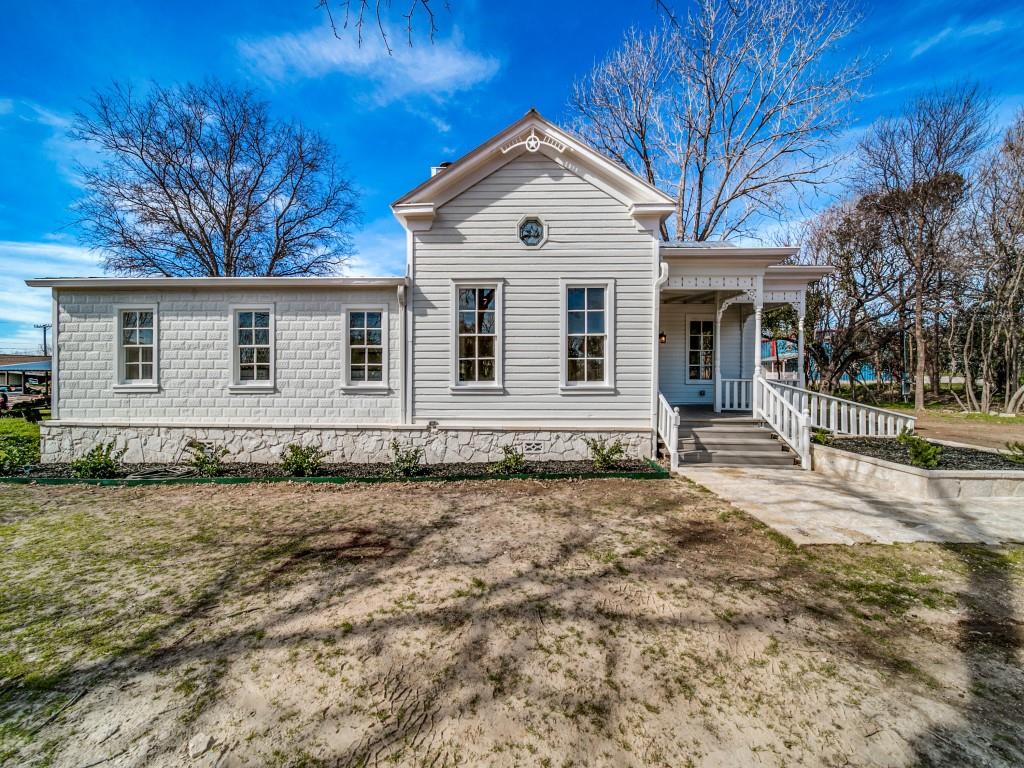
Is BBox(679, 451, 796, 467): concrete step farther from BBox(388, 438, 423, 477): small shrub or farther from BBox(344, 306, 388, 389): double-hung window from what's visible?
BBox(344, 306, 388, 389): double-hung window

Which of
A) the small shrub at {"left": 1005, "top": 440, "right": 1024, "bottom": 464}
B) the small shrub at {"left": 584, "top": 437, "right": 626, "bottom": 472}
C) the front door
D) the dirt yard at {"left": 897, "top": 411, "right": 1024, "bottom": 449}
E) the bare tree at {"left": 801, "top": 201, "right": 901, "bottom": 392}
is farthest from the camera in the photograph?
the bare tree at {"left": 801, "top": 201, "right": 901, "bottom": 392}

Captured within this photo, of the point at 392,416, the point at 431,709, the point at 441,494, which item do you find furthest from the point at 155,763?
the point at 392,416

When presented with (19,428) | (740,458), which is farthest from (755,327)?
(19,428)

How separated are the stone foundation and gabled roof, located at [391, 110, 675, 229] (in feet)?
13.0

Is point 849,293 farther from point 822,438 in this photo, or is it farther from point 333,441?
point 333,441

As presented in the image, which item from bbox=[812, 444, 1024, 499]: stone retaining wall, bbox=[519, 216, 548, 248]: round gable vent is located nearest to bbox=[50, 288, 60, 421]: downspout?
bbox=[519, 216, 548, 248]: round gable vent

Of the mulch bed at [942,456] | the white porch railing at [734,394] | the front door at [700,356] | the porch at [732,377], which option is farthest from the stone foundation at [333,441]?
the mulch bed at [942,456]

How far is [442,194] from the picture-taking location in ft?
25.4

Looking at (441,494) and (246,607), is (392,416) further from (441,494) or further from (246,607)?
(246,607)

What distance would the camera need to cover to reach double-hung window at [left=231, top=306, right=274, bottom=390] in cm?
798

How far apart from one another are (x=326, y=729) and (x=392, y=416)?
6289 millimetres

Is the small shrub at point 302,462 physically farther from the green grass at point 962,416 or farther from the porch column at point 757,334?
the green grass at point 962,416

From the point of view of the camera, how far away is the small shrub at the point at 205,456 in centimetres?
700

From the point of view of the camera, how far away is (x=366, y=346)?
795cm
